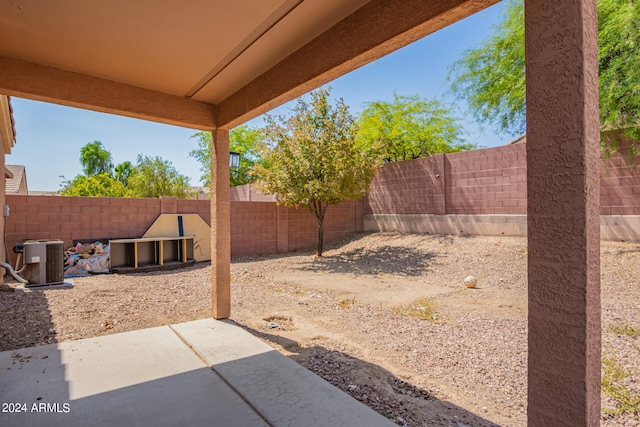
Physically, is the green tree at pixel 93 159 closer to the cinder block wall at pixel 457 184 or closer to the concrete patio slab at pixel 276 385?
the cinder block wall at pixel 457 184

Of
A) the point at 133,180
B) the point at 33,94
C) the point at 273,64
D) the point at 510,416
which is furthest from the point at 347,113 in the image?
the point at 133,180

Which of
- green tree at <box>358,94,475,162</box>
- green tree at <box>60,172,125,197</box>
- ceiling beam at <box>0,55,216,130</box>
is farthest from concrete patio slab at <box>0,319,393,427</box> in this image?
green tree at <box>60,172,125,197</box>

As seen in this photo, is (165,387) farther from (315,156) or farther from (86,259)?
(315,156)

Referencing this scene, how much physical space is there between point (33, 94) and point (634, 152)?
8.98 m

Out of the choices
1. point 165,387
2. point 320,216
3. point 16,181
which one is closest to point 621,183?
point 320,216

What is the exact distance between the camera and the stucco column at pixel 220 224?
3.80 meters

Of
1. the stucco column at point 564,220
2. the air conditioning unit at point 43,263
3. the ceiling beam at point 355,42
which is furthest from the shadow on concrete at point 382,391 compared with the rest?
the air conditioning unit at point 43,263

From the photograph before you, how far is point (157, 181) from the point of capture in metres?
20.0

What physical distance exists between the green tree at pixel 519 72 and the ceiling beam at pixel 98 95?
6.36 m

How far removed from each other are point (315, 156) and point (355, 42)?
709cm

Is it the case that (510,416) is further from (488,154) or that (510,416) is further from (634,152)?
(488,154)

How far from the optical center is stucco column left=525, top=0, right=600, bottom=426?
108 cm

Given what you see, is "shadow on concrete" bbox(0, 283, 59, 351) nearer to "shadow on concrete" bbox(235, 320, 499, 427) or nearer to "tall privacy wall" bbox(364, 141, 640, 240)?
"shadow on concrete" bbox(235, 320, 499, 427)

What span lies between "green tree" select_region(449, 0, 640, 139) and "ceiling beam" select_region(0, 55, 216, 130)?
6365 millimetres
